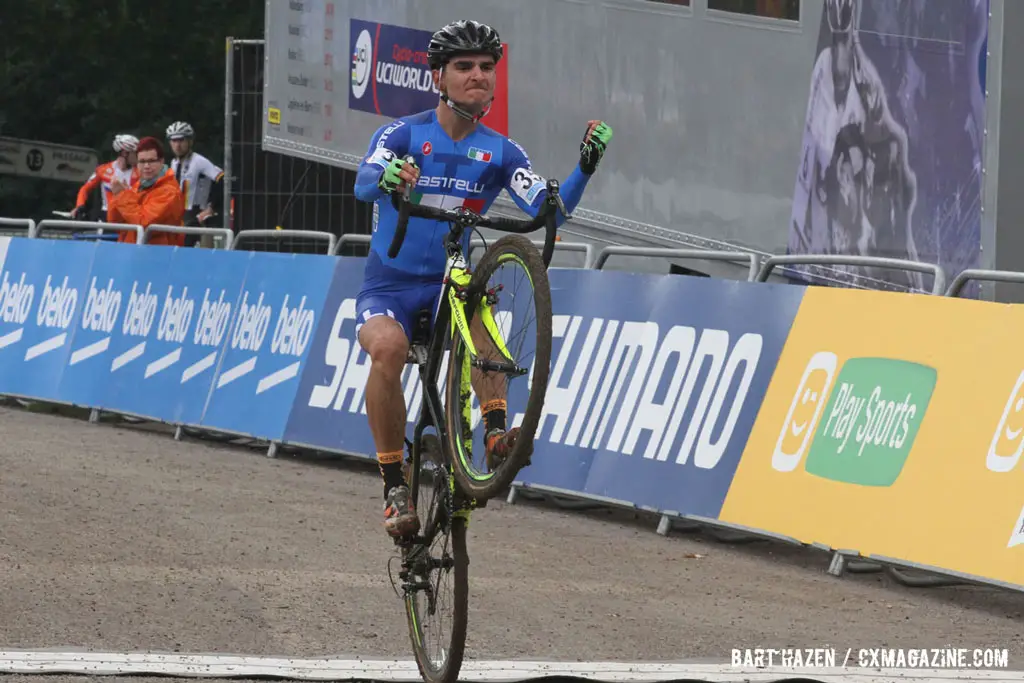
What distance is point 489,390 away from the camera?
731 centimetres

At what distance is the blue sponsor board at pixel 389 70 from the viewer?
685 inches

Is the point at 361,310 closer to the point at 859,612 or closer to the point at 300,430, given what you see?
the point at 859,612

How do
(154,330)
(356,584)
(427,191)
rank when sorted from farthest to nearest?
(154,330) → (356,584) → (427,191)

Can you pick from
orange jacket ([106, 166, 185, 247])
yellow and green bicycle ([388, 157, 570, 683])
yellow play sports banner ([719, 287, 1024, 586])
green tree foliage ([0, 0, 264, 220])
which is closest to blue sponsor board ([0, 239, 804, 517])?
yellow and green bicycle ([388, 157, 570, 683])

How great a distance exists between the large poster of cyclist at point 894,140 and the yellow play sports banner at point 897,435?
4.51 feet

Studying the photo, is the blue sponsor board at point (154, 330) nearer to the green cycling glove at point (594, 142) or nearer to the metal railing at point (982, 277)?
the metal railing at point (982, 277)

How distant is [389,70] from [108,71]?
27.0m

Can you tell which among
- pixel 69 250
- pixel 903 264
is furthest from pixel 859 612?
pixel 69 250

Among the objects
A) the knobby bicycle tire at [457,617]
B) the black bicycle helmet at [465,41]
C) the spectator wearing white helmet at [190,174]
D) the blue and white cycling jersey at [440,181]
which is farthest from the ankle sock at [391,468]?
the spectator wearing white helmet at [190,174]

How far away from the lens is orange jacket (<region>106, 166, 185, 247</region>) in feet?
62.2

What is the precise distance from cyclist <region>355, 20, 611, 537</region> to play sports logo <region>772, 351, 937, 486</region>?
3340 millimetres

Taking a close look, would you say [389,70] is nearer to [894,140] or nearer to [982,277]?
[894,140]

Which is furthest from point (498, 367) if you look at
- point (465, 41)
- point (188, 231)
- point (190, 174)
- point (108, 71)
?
point (108, 71)

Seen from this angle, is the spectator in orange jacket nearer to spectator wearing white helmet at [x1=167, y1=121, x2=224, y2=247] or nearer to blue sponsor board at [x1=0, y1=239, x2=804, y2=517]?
blue sponsor board at [x1=0, y1=239, x2=804, y2=517]
